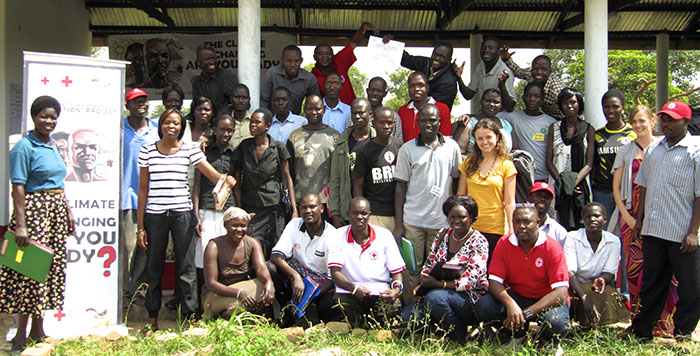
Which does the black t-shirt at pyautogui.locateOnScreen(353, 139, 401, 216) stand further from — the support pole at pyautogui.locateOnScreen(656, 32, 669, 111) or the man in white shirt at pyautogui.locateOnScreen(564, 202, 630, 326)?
the support pole at pyautogui.locateOnScreen(656, 32, 669, 111)

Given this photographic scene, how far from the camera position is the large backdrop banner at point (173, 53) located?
33.6 ft

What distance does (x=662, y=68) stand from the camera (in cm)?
1066

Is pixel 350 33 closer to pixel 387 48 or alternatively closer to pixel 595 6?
pixel 387 48

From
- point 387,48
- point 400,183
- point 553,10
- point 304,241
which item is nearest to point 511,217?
point 400,183

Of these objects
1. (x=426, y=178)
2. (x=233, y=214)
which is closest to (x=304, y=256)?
(x=233, y=214)

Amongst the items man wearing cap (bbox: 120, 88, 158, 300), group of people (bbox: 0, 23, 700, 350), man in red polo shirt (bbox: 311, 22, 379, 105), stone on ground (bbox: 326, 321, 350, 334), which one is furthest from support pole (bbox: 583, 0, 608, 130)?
man wearing cap (bbox: 120, 88, 158, 300)

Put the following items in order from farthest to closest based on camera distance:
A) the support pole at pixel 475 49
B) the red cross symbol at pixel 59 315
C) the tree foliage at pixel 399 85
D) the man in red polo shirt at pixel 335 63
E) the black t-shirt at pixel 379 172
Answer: the tree foliage at pixel 399 85 < the support pole at pixel 475 49 < the man in red polo shirt at pixel 335 63 < the black t-shirt at pixel 379 172 < the red cross symbol at pixel 59 315

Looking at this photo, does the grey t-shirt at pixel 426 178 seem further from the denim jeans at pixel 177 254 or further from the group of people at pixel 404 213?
the denim jeans at pixel 177 254

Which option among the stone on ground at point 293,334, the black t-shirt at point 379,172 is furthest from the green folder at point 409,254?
the stone on ground at point 293,334

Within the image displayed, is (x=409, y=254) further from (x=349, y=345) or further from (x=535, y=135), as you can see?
(x=535, y=135)

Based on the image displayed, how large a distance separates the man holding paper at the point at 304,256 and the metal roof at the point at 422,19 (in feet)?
16.6

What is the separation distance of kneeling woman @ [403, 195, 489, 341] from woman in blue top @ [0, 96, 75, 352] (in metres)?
2.65

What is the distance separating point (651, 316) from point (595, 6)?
12.0ft

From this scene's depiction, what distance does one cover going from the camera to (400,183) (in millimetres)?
5090
